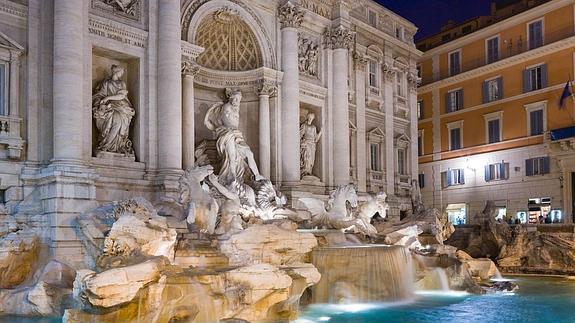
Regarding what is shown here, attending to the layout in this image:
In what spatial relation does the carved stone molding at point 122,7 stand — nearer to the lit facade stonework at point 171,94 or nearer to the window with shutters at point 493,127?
the lit facade stonework at point 171,94

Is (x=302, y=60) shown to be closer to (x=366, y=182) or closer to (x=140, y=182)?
(x=366, y=182)

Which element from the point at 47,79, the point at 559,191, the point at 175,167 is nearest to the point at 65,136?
the point at 47,79

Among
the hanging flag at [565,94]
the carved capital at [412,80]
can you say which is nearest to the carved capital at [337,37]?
the carved capital at [412,80]

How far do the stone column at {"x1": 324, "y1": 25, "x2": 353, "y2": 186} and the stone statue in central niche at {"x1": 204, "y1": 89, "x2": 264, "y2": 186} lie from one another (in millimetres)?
4831

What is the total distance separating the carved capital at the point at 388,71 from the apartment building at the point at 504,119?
818cm

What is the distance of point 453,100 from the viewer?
35188mm

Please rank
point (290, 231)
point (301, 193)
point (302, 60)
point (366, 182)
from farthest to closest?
point (366, 182)
point (302, 60)
point (301, 193)
point (290, 231)

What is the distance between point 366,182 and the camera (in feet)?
82.7

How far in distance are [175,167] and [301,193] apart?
5.65m

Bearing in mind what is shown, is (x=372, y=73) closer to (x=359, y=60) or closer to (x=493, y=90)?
(x=359, y=60)

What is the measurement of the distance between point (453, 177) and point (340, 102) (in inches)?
575

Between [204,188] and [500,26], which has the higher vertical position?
[500,26]

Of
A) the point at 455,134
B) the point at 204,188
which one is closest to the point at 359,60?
the point at 455,134

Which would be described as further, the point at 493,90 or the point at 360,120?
the point at 493,90
